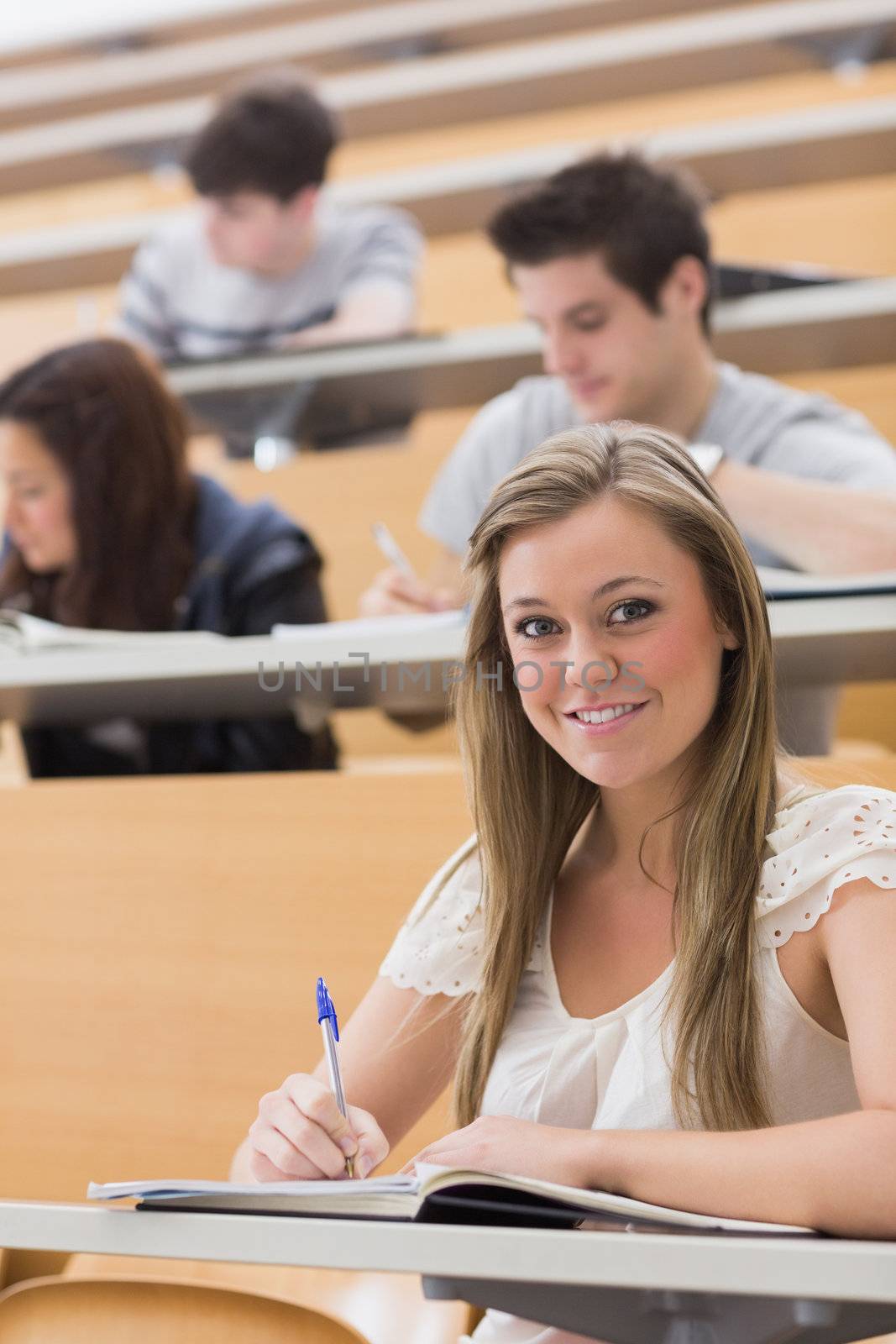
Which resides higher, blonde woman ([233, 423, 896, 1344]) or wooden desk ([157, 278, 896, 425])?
wooden desk ([157, 278, 896, 425])

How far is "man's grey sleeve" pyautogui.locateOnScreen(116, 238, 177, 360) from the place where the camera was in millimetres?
2158

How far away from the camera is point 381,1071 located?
3.00ft

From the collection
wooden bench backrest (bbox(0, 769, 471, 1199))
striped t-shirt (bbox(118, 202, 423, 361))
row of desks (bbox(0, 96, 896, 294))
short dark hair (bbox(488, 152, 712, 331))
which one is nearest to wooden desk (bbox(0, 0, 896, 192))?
row of desks (bbox(0, 96, 896, 294))

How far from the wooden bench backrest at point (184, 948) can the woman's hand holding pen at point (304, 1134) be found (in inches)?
13.6

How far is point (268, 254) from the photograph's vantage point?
6.78 ft

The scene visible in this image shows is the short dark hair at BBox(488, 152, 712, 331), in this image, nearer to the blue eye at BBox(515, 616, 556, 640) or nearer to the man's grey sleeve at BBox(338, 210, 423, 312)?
the man's grey sleeve at BBox(338, 210, 423, 312)

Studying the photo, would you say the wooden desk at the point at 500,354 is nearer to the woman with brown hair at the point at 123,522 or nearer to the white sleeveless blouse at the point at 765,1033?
the woman with brown hair at the point at 123,522

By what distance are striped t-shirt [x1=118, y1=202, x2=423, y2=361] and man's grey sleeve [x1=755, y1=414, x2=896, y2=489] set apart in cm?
73

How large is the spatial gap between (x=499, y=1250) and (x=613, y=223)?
119 centimetres

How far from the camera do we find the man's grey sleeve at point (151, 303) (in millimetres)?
2158

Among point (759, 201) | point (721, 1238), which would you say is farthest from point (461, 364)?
point (721, 1238)

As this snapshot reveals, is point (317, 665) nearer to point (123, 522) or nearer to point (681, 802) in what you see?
point (681, 802)

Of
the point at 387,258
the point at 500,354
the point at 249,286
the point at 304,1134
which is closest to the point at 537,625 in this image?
the point at 304,1134

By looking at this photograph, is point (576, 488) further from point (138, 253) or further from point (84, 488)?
point (138, 253)
